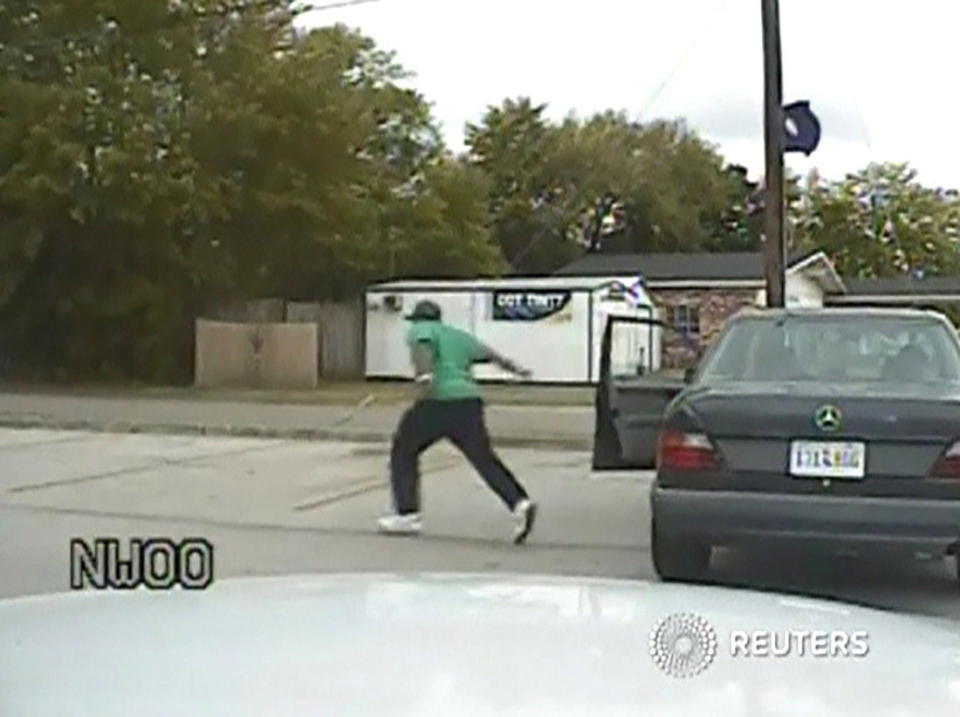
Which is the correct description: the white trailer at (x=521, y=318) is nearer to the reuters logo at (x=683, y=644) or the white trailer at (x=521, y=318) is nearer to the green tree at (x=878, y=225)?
the green tree at (x=878, y=225)

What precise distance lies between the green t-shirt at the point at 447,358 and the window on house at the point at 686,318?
3303cm

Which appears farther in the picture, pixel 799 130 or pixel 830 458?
pixel 799 130

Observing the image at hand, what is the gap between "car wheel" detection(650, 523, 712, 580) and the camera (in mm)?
7723

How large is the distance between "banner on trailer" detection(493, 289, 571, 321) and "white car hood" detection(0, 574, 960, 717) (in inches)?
1290

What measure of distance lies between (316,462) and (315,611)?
43.9ft

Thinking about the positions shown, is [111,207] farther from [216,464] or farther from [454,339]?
[454,339]

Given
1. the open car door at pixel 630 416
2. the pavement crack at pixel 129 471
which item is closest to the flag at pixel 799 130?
the pavement crack at pixel 129 471

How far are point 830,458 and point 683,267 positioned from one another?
125ft

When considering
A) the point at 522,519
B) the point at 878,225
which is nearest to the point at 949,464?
the point at 522,519

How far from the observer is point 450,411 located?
10.1 m

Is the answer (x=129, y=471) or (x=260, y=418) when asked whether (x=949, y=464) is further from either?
(x=260, y=418)

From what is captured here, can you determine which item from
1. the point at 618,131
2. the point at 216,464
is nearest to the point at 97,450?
the point at 216,464

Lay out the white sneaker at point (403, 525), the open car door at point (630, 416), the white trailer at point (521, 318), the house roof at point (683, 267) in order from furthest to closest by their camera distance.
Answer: the house roof at point (683, 267) → the white trailer at point (521, 318) → the white sneaker at point (403, 525) → the open car door at point (630, 416)

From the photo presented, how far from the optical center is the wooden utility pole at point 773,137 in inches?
732
